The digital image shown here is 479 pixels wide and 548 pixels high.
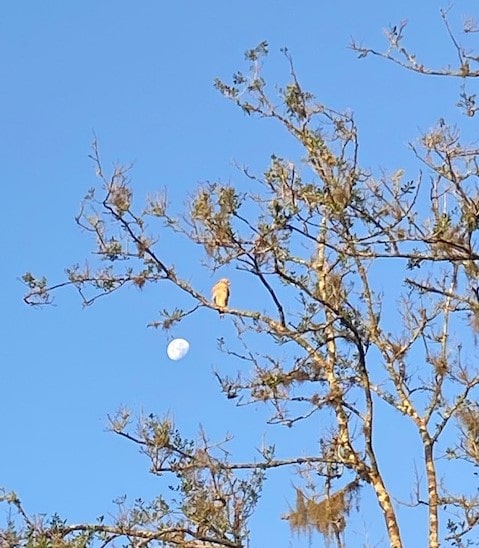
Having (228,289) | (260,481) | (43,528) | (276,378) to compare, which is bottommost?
(43,528)

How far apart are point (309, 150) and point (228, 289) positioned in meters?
1.84

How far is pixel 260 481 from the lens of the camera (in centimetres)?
716

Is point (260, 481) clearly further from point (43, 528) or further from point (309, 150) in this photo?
point (309, 150)

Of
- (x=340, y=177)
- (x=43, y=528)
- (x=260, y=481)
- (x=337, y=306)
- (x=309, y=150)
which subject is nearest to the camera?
(x=340, y=177)

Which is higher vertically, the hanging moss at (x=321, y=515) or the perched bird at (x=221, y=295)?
the perched bird at (x=221, y=295)

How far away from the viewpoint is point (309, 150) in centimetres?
562

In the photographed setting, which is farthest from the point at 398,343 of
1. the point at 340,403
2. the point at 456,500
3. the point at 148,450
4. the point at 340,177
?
the point at 340,177

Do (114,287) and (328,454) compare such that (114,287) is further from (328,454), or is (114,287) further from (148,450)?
(328,454)

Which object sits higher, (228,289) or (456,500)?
(228,289)

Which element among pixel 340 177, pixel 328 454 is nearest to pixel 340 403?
pixel 328 454

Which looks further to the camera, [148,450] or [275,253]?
[148,450]

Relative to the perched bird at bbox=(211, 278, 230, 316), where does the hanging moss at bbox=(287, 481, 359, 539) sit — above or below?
below

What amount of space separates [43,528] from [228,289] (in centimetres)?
214

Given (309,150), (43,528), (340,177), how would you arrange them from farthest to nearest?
1. (43,528)
2. (309,150)
3. (340,177)
